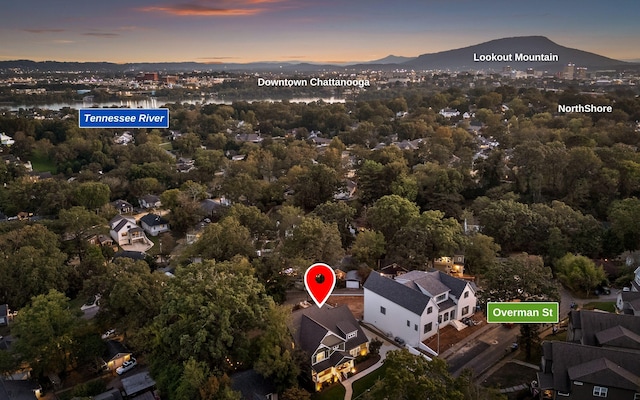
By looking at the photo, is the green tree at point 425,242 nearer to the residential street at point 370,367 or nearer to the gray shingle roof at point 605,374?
the residential street at point 370,367

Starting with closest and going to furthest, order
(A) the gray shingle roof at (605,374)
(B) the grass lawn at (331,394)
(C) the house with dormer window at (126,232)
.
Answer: (A) the gray shingle roof at (605,374)
(B) the grass lawn at (331,394)
(C) the house with dormer window at (126,232)

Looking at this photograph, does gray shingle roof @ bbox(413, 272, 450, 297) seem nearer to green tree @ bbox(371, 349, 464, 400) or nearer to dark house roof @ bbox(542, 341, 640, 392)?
dark house roof @ bbox(542, 341, 640, 392)

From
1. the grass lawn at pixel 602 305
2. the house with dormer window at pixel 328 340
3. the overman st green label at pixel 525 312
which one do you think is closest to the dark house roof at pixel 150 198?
the house with dormer window at pixel 328 340

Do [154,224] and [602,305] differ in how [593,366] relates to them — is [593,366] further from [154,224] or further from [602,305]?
[154,224]

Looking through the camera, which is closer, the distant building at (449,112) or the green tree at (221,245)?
the green tree at (221,245)

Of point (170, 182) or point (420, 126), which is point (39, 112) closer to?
point (170, 182)

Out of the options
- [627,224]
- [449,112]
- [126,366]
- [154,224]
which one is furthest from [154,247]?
[449,112]

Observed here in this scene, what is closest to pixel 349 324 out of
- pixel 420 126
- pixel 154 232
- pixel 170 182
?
pixel 154 232
